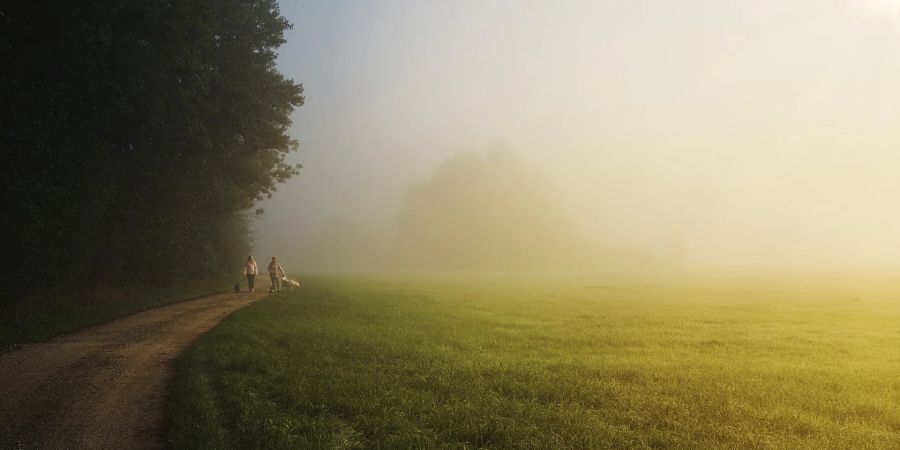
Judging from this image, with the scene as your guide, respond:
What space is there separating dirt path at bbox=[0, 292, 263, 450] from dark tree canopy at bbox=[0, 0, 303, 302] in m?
6.16

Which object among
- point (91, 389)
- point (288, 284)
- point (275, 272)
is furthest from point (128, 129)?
point (91, 389)

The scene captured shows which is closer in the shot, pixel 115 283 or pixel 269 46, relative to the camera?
pixel 115 283

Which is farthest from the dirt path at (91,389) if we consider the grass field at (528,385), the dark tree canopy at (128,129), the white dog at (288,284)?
the white dog at (288,284)

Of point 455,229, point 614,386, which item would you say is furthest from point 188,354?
point 455,229

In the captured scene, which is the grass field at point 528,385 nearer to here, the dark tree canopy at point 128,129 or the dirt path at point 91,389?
the dirt path at point 91,389

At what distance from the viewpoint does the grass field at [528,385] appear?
9281mm

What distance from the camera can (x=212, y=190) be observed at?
34688mm

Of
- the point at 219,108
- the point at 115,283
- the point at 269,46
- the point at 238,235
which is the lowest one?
the point at 115,283

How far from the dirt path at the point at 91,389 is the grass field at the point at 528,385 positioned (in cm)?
Result: 66

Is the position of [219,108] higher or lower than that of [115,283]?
higher

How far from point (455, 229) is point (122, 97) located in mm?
118834

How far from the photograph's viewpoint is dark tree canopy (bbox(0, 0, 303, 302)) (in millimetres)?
19141

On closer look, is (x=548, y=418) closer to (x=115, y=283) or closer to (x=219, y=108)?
(x=115, y=283)

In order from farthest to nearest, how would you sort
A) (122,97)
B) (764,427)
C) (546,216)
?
(546,216)
(122,97)
(764,427)
